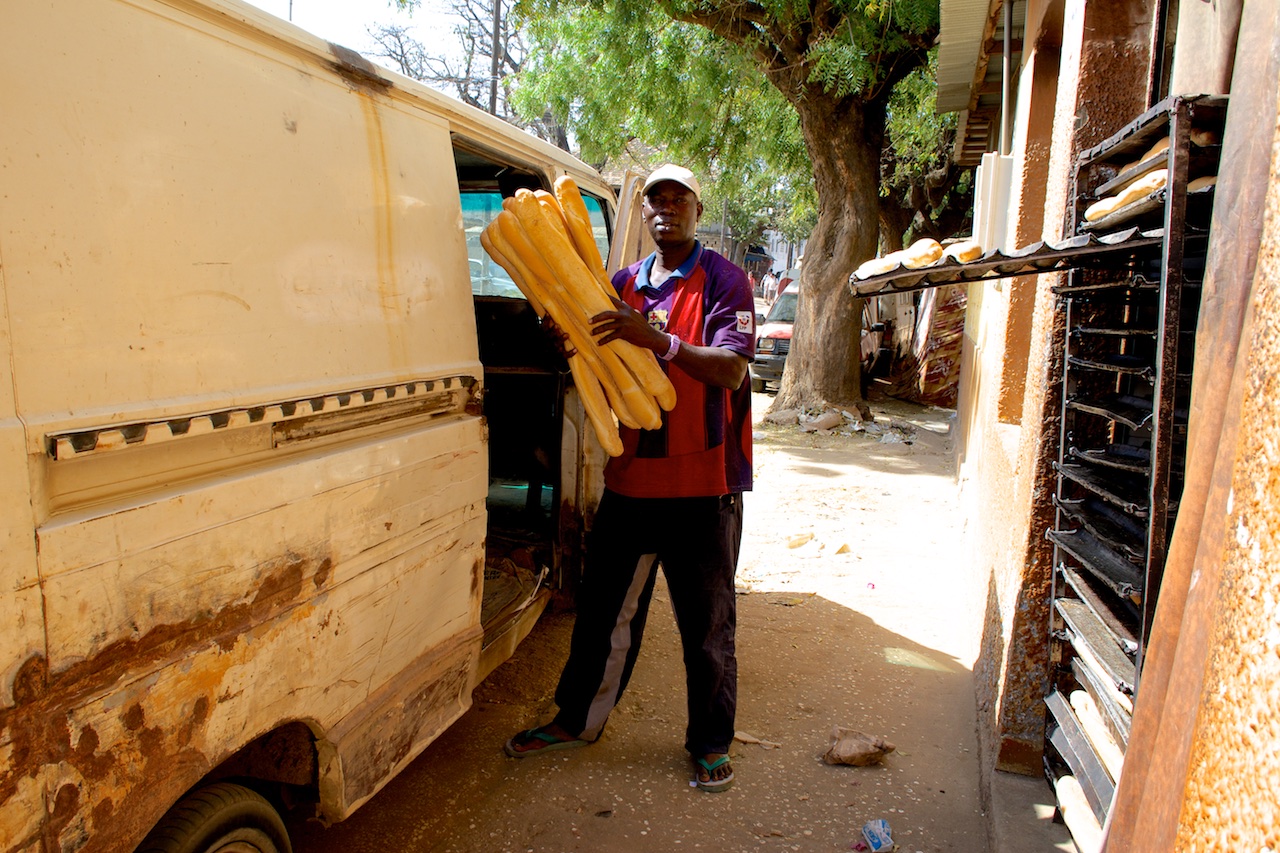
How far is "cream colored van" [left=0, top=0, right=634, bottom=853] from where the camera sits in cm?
144

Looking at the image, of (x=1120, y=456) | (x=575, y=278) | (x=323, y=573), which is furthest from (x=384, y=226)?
(x=1120, y=456)

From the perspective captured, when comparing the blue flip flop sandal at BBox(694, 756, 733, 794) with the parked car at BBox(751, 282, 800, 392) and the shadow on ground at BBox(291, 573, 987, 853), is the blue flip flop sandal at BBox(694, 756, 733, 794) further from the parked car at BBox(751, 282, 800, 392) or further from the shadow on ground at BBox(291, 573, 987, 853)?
the parked car at BBox(751, 282, 800, 392)

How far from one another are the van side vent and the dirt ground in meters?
1.40

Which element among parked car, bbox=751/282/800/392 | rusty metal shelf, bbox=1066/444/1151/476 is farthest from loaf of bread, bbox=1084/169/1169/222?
parked car, bbox=751/282/800/392

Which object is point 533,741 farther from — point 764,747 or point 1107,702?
→ point 1107,702

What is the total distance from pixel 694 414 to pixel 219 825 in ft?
5.67

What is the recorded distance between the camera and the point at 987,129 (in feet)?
33.4

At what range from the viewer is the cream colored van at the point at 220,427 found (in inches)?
56.9

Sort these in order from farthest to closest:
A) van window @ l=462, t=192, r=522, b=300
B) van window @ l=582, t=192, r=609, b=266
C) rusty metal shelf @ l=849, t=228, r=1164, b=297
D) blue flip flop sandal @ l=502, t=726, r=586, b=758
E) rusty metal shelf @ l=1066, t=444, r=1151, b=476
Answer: van window @ l=582, t=192, r=609, b=266
van window @ l=462, t=192, r=522, b=300
blue flip flop sandal @ l=502, t=726, r=586, b=758
rusty metal shelf @ l=1066, t=444, r=1151, b=476
rusty metal shelf @ l=849, t=228, r=1164, b=297

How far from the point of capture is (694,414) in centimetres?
289

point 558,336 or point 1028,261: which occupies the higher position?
point 1028,261

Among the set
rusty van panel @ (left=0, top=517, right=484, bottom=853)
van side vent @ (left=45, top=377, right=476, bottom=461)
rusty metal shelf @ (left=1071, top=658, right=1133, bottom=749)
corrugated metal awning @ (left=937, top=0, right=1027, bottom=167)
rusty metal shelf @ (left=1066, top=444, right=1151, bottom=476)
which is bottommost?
rusty metal shelf @ (left=1071, top=658, right=1133, bottom=749)

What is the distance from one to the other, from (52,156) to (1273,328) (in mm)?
1835

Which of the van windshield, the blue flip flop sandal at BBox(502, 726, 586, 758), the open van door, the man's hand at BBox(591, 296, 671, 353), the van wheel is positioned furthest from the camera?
the van windshield
